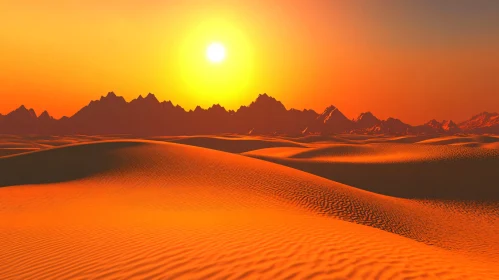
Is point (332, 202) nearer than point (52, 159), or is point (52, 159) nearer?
point (332, 202)

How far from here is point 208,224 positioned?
945 cm

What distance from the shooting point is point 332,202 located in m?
16.6

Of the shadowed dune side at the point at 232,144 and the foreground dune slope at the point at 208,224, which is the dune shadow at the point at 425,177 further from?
the shadowed dune side at the point at 232,144

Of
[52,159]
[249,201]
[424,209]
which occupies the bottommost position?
[424,209]

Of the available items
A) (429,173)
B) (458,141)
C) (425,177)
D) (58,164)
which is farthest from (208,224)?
(458,141)

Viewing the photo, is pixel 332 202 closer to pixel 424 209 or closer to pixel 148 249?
pixel 424 209

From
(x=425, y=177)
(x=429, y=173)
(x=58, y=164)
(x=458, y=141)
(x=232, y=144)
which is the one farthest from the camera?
(x=458, y=141)

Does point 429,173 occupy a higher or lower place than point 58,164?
lower

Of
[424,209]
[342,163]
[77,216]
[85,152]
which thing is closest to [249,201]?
[77,216]

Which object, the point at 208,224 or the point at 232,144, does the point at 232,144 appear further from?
the point at 208,224

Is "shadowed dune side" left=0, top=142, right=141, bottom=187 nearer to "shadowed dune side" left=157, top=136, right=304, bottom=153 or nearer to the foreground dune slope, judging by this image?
the foreground dune slope

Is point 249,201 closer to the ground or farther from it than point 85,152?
closer to the ground

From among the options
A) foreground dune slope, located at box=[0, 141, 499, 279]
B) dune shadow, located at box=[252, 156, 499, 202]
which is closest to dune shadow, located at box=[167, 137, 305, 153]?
dune shadow, located at box=[252, 156, 499, 202]

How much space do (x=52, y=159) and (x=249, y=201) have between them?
53.5 ft
